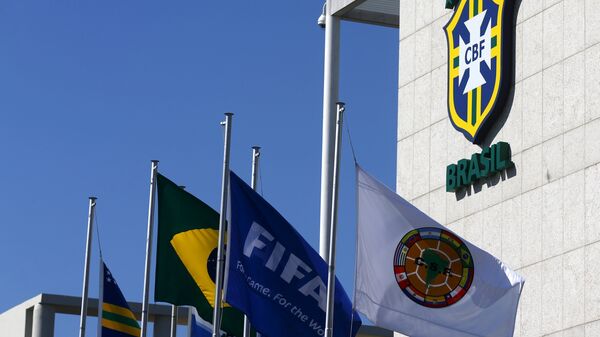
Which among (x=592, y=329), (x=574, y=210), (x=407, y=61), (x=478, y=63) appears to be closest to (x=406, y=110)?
(x=407, y=61)

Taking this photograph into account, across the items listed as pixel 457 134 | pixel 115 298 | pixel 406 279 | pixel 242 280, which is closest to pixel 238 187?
pixel 242 280

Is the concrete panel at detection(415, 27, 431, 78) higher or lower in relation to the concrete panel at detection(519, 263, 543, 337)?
higher

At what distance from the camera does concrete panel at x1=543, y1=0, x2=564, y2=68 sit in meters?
29.4

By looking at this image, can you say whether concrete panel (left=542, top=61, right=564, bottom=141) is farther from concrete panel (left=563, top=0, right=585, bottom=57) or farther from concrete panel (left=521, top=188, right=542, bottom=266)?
concrete panel (left=521, top=188, right=542, bottom=266)

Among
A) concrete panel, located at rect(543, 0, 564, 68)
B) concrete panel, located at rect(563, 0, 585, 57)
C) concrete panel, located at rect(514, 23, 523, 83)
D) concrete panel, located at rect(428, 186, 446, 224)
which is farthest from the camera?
concrete panel, located at rect(428, 186, 446, 224)

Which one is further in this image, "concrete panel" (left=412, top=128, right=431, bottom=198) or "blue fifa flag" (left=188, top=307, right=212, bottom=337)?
"concrete panel" (left=412, top=128, right=431, bottom=198)

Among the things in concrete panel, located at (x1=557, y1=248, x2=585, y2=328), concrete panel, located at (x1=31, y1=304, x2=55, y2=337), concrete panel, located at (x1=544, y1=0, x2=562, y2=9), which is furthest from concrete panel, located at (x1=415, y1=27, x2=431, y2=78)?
concrete panel, located at (x1=31, y1=304, x2=55, y2=337)

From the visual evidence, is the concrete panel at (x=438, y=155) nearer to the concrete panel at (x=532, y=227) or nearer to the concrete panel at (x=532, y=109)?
the concrete panel at (x=532, y=109)

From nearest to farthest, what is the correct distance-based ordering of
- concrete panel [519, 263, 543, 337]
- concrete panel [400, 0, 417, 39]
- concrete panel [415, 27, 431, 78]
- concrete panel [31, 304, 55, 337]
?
1. concrete panel [519, 263, 543, 337]
2. concrete panel [415, 27, 431, 78]
3. concrete panel [400, 0, 417, 39]
4. concrete panel [31, 304, 55, 337]

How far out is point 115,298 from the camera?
1150 inches

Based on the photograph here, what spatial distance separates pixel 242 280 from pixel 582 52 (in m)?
7.68

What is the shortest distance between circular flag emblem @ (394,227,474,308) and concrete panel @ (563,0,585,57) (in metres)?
6.62

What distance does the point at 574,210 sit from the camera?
2844 cm

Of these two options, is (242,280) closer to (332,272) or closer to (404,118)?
(332,272)
